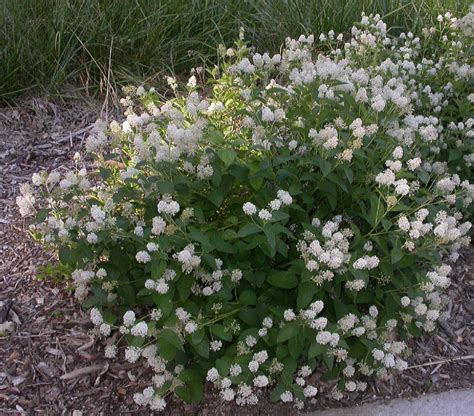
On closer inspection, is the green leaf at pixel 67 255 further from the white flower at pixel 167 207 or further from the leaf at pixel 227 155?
the leaf at pixel 227 155

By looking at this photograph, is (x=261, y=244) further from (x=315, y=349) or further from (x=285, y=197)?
(x=315, y=349)

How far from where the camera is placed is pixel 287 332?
2369mm

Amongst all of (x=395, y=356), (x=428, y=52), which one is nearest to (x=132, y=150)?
(x=395, y=356)

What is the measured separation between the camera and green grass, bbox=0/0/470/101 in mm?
4305

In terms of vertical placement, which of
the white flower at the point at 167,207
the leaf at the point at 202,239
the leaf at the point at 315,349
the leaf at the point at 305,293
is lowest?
the leaf at the point at 315,349

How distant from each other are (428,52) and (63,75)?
2.41m

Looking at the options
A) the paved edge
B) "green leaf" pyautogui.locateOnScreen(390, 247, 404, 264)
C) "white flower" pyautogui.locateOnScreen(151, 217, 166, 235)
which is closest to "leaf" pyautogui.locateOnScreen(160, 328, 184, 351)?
"white flower" pyautogui.locateOnScreen(151, 217, 166, 235)

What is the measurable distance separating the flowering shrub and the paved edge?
0.31 ft

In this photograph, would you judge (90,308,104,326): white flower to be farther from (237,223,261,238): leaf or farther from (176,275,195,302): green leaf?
(237,223,261,238): leaf

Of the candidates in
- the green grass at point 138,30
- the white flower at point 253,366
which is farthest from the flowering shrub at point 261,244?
the green grass at point 138,30

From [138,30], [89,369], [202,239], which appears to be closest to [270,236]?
[202,239]

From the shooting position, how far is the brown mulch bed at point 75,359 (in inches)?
104

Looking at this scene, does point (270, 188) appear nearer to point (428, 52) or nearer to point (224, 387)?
point (224, 387)

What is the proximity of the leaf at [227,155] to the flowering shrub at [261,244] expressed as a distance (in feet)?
0.04
